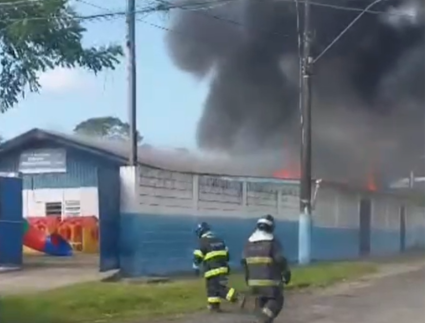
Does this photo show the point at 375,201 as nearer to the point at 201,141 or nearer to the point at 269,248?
the point at 201,141

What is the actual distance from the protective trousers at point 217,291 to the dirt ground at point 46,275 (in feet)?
9.49

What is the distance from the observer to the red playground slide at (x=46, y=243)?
2248 cm

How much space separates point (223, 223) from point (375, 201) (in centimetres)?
723

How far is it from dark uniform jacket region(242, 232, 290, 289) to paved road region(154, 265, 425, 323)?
5.17 feet

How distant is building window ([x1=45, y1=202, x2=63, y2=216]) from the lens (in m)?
23.8

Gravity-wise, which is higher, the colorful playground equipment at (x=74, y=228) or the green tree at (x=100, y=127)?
the green tree at (x=100, y=127)

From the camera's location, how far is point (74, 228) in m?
23.9

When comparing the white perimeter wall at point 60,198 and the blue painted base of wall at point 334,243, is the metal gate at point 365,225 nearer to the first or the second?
the blue painted base of wall at point 334,243

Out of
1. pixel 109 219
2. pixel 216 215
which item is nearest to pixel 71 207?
pixel 216 215

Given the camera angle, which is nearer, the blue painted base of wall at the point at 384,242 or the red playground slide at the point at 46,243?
the red playground slide at the point at 46,243

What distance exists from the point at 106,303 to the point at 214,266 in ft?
4.55

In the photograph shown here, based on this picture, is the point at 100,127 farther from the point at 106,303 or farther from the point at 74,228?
the point at 106,303

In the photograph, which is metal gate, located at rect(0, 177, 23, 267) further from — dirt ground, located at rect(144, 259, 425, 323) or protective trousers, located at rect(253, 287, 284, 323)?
protective trousers, located at rect(253, 287, 284, 323)

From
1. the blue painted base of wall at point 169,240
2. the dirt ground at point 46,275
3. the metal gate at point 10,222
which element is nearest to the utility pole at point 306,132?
the blue painted base of wall at point 169,240
